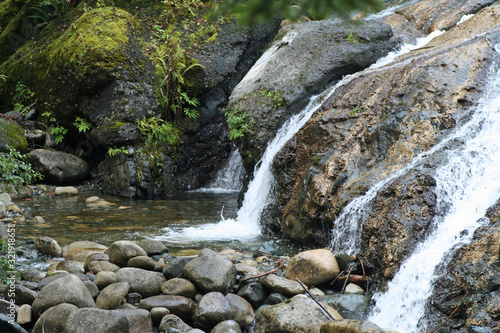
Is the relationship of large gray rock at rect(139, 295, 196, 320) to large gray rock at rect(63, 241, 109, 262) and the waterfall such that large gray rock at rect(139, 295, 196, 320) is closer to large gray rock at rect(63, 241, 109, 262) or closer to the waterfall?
the waterfall

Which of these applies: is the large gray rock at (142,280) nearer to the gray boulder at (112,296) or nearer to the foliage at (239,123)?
the gray boulder at (112,296)

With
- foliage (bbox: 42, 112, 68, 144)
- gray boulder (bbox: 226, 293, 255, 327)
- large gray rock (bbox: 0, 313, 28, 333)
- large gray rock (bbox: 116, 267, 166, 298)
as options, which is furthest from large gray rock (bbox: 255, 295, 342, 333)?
foliage (bbox: 42, 112, 68, 144)

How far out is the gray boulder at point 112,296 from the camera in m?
4.05

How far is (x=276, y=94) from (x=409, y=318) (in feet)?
20.2

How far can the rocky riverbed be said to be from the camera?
356cm

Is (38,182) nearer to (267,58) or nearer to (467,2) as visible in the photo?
(267,58)

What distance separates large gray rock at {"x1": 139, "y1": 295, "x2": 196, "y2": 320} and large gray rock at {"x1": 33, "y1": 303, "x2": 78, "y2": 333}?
755 millimetres

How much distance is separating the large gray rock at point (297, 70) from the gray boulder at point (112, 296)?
5096mm

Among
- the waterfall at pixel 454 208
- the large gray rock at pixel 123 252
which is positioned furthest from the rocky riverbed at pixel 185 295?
the waterfall at pixel 454 208

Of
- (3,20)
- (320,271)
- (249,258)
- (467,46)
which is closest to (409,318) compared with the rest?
(320,271)

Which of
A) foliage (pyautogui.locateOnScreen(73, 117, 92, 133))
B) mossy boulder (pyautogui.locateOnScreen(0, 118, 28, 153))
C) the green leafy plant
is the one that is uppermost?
the green leafy plant

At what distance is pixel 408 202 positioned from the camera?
4793 millimetres

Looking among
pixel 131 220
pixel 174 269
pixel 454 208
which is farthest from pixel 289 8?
pixel 131 220

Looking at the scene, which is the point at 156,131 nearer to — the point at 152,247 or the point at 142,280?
the point at 152,247
